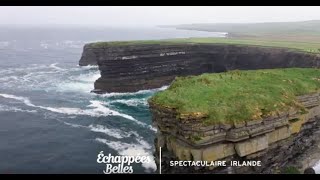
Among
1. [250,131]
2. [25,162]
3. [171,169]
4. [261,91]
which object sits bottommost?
[25,162]

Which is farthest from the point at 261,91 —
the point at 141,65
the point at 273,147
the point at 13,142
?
the point at 141,65

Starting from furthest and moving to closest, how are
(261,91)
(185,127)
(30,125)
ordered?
(30,125) < (261,91) < (185,127)

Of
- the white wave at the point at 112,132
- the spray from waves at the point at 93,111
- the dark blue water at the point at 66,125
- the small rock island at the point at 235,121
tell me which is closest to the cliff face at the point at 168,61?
the dark blue water at the point at 66,125

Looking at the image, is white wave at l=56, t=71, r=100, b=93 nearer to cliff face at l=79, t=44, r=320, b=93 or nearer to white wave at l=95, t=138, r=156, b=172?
cliff face at l=79, t=44, r=320, b=93

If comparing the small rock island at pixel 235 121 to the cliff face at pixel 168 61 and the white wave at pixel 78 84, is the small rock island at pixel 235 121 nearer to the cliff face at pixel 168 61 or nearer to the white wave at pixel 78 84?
the cliff face at pixel 168 61

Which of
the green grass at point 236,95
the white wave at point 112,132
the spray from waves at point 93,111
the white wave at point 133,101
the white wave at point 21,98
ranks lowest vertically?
the white wave at point 112,132
